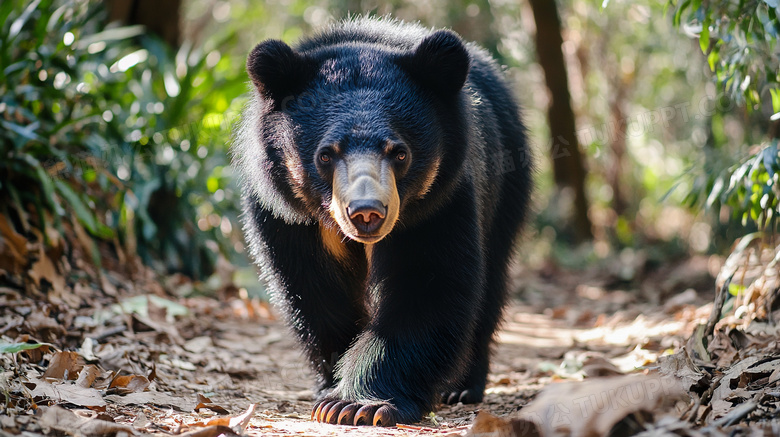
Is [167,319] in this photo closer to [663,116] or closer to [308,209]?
[308,209]

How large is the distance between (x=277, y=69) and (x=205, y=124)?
15.6ft

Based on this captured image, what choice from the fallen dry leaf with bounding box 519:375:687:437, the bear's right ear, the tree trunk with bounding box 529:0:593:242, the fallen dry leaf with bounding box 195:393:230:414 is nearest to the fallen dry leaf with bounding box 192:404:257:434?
the fallen dry leaf with bounding box 195:393:230:414

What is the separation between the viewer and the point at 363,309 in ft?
13.6

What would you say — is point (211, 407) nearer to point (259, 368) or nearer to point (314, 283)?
point (314, 283)

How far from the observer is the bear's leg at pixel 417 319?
11.6 ft

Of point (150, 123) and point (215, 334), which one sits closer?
point (215, 334)

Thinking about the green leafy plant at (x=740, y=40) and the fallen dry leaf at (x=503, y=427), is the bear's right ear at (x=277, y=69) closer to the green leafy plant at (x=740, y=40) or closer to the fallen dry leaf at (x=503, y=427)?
the fallen dry leaf at (x=503, y=427)

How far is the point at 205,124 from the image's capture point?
26.7 feet

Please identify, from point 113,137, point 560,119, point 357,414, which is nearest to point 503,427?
point 357,414

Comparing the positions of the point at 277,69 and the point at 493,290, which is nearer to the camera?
the point at 277,69

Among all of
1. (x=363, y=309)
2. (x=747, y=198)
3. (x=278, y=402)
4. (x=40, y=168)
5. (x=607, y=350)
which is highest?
(x=40, y=168)

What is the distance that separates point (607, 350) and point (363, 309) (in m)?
2.58

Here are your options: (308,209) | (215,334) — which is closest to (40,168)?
(215,334)

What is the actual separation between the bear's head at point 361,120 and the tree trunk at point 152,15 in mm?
6195
